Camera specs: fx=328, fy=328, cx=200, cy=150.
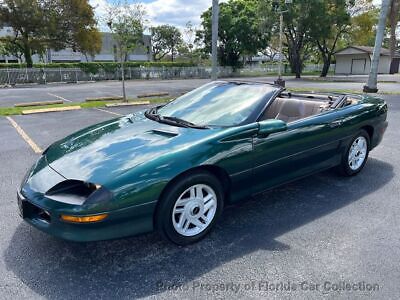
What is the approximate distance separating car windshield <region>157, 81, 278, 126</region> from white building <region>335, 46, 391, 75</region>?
4469 centimetres

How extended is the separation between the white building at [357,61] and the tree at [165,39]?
1318 inches

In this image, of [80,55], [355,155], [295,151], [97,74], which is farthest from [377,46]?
[80,55]

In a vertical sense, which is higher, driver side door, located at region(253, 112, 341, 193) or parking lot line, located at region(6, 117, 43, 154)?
driver side door, located at region(253, 112, 341, 193)

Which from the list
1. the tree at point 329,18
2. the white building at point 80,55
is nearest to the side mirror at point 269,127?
the tree at point 329,18

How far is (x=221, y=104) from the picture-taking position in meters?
3.61

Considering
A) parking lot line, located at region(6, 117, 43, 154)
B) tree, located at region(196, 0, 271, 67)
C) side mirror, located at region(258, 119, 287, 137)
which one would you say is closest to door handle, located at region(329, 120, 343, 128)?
side mirror, located at region(258, 119, 287, 137)

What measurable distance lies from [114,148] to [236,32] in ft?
121

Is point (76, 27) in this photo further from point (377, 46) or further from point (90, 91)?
point (377, 46)

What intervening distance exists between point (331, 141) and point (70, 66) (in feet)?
103

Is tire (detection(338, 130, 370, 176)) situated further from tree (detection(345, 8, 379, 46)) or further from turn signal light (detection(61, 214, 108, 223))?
tree (detection(345, 8, 379, 46))

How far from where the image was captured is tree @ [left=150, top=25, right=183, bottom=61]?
6841cm

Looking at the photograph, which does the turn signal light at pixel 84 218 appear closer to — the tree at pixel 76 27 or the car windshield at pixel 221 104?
the car windshield at pixel 221 104

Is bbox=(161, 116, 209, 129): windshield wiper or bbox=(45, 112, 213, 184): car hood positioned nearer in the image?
bbox=(45, 112, 213, 184): car hood

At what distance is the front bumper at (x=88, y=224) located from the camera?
92.9 inches
